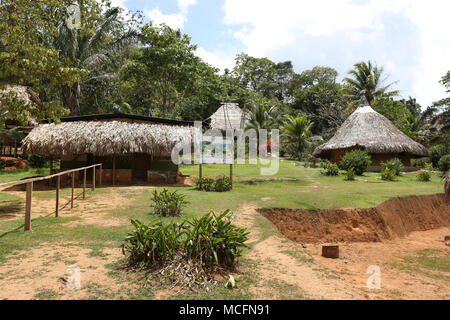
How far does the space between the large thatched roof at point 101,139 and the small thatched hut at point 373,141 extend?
1194cm

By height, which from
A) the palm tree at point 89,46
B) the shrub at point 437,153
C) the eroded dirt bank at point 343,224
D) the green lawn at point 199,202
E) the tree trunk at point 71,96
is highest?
the palm tree at point 89,46

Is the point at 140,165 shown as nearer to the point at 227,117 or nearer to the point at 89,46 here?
the point at 89,46

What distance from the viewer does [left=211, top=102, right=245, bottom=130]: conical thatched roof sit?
1249 inches

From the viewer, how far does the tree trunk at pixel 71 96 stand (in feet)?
65.3

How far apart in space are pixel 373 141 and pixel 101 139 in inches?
639

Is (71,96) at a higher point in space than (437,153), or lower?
higher

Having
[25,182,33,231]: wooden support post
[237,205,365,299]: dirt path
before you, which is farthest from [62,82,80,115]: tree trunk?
[237,205,365,299]: dirt path

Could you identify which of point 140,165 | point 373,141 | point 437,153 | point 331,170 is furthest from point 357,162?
point 140,165

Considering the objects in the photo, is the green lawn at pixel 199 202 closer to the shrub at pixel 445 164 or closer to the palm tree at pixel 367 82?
the shrub at pixel 445 164

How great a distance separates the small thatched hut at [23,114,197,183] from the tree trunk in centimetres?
674

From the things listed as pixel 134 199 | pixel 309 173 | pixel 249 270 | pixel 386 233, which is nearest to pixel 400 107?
pixel 309 173

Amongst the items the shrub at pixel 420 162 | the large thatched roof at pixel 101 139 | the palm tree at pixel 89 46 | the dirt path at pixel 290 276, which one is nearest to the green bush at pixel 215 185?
the large thatched roof at pixel 101 139

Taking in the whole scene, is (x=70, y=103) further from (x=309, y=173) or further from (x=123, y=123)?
(x=309, y=173)

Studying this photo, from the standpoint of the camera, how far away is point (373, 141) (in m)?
19.6
